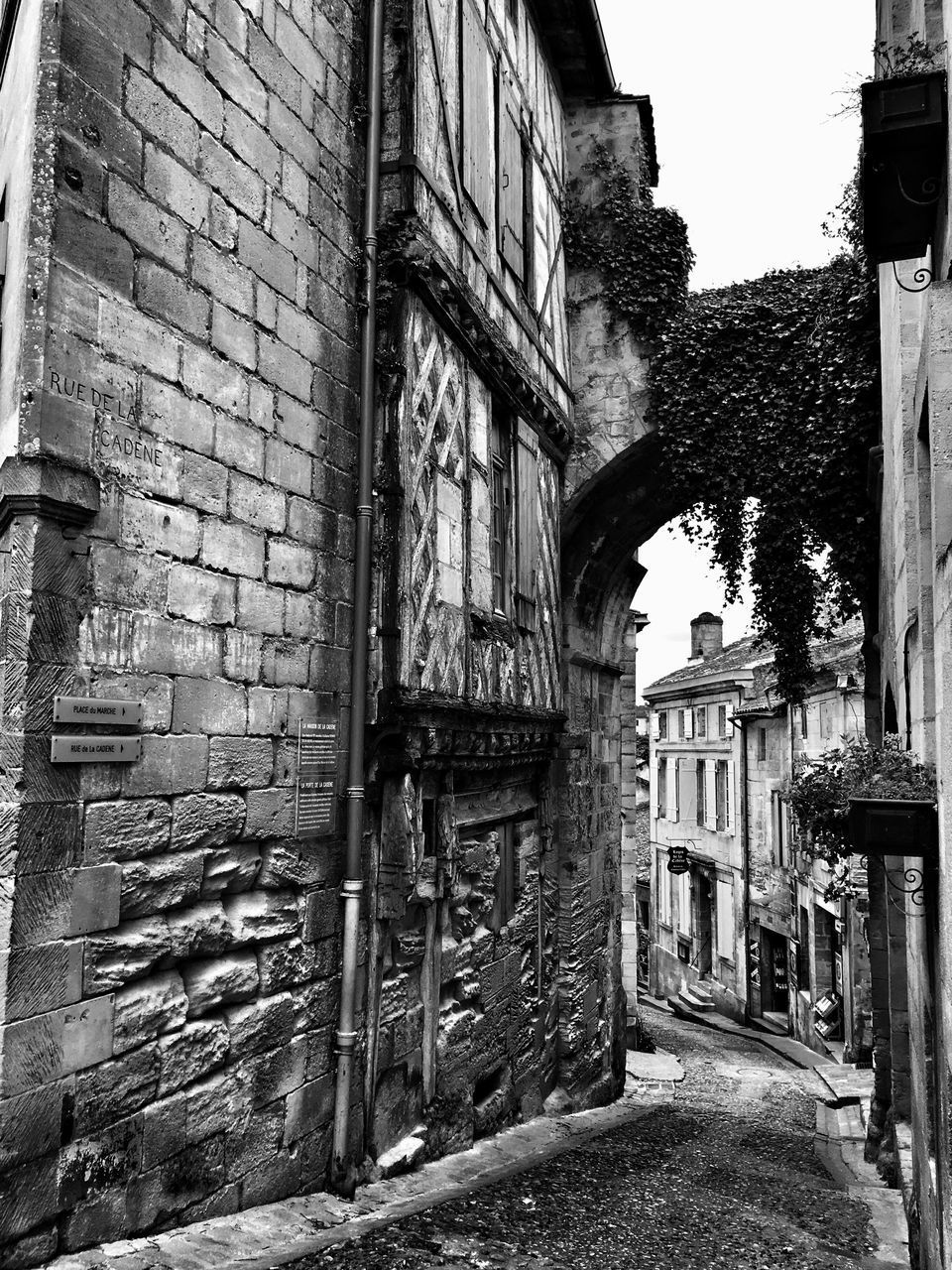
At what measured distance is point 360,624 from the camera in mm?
5066

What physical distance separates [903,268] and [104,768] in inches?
208

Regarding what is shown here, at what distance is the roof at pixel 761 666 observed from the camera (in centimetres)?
1530

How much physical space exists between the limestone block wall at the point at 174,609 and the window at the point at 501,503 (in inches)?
95.4

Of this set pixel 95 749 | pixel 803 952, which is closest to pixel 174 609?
pixel 95 749

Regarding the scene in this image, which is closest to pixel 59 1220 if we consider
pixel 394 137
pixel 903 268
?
pixel 394 137

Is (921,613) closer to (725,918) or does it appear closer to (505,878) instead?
(505,878)

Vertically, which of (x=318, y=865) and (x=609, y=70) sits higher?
(x=609, y=70)

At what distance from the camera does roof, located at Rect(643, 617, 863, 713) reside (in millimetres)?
15305

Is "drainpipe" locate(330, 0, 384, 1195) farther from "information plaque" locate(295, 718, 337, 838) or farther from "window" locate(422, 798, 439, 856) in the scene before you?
"window" locate(422, 798, 439, 856)

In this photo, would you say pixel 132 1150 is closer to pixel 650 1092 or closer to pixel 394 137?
pixel 394 137

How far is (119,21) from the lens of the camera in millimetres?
3543

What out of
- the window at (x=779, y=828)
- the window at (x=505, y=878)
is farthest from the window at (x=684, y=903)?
the window at (x=505, y=878)

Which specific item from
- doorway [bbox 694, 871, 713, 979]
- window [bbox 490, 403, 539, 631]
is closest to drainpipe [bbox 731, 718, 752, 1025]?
doorway [bbox 694, 871, 713, 979]

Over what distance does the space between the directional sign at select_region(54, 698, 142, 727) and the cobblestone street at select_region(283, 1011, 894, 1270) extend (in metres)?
2.02
